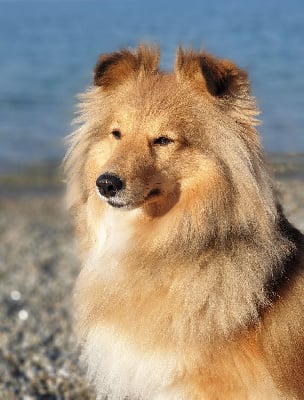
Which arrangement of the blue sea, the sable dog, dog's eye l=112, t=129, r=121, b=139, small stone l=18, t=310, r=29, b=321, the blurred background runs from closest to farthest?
1. the sable dog
2. dog's eye l=112, t=129, r=121, b=139
3. the blurred background
4. small stone l=18, t=310, r=29, b=321
5. the blue sea

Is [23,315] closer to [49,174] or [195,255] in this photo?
[195,255]

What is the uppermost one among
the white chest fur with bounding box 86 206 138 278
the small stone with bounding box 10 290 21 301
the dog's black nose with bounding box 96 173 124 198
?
the dog's black nose with bounding box 96 173 124 198

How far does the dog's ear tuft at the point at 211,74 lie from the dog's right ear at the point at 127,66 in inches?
9.6

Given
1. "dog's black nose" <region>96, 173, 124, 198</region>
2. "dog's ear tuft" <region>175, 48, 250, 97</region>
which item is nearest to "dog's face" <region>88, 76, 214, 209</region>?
"dog's black nose" <region>96, 173, 124, 198</region>

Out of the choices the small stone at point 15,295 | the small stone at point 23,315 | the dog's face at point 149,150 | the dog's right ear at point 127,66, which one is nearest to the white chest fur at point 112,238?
the dog's face at point 149,150

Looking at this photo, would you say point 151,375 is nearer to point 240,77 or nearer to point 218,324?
point 218,324

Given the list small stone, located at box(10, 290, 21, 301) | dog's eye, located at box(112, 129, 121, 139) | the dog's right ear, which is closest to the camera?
dog's eye, located at box(112, 129, 121, 139)

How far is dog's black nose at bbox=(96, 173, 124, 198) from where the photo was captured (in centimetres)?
365

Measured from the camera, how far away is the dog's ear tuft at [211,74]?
147 inches

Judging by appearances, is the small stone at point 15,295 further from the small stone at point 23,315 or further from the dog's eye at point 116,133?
the dog's eye at point 116,133

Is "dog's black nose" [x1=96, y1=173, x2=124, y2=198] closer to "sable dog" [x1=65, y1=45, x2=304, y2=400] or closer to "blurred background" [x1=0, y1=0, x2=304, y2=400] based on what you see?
"sable dog" [x1=65, y1=45, x2=304, y2=400]

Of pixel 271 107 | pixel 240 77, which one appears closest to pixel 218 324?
pixel 240 77

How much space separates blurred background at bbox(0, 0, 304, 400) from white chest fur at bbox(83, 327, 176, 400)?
157cm

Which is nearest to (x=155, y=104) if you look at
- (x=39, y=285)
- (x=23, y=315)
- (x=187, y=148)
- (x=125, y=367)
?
(x=187, y=148)
